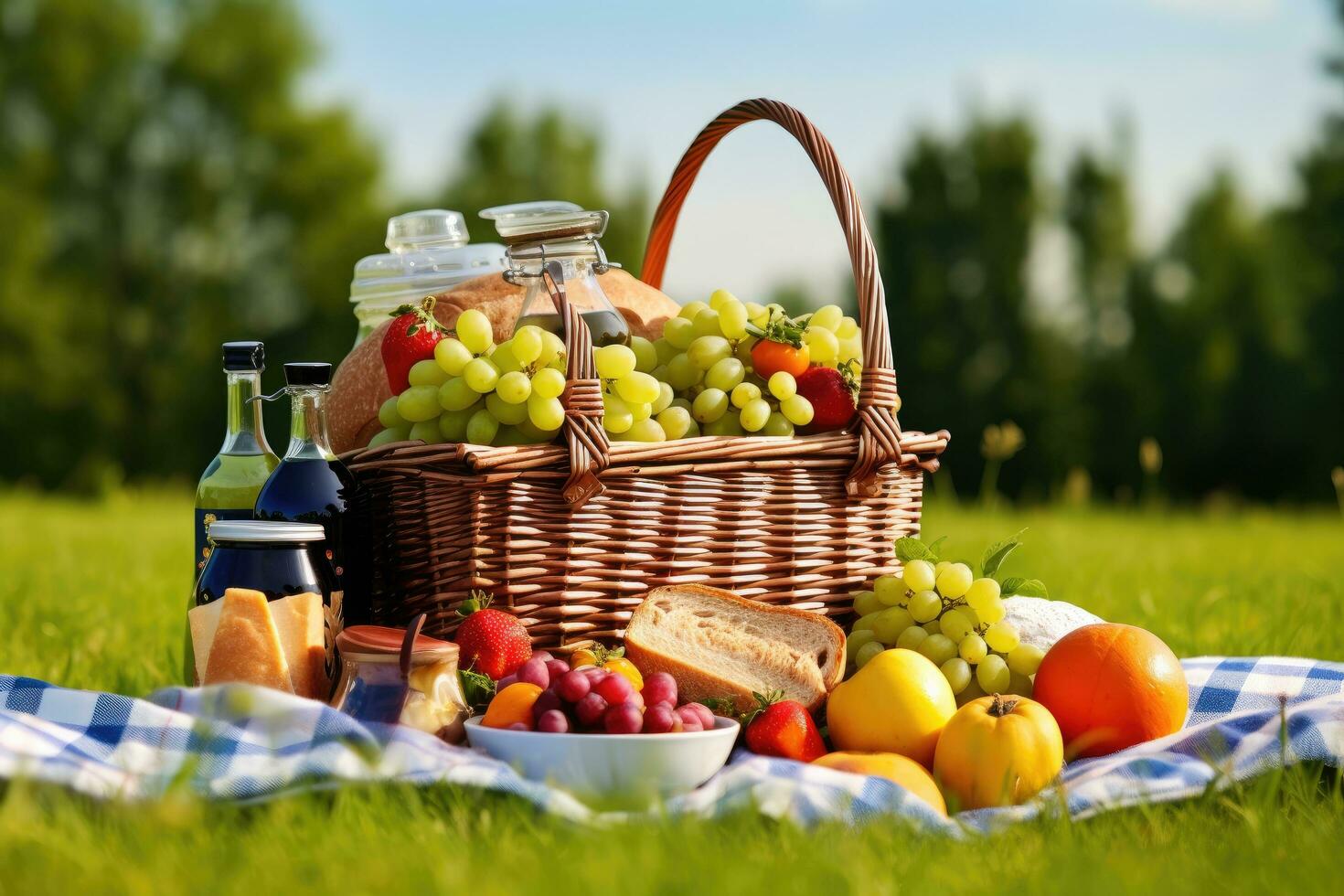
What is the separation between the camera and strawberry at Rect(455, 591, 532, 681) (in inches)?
88.0

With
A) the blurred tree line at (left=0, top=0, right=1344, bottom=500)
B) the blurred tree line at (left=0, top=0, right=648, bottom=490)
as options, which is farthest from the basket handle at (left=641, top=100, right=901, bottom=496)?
the blurred tree line at (left=0, top=0, right=648, bottom=490)

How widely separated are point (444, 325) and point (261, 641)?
963 millimetres

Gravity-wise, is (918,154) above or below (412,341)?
above

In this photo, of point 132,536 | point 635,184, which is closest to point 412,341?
point 132,536

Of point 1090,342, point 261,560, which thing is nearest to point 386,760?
point 261,560

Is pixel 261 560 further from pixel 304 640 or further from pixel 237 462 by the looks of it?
pixel 237 462

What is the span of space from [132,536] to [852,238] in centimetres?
508

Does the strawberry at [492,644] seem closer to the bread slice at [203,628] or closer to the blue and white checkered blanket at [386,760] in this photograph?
the blue and white checkered blanket at [386,760]

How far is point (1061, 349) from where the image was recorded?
1051 cm

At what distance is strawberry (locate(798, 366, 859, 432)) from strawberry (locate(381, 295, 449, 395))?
31.6 inches

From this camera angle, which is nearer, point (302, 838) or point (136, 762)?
point (302, 838)

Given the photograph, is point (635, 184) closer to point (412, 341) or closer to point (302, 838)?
point (412, 341)

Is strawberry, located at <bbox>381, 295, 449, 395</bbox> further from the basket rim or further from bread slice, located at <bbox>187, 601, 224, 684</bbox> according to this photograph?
bread slice, located at <bbox>187, 601, 224, 684</bbox>

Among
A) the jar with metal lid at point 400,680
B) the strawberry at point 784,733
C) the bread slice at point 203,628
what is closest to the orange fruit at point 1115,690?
the strawberry at point 784,733
